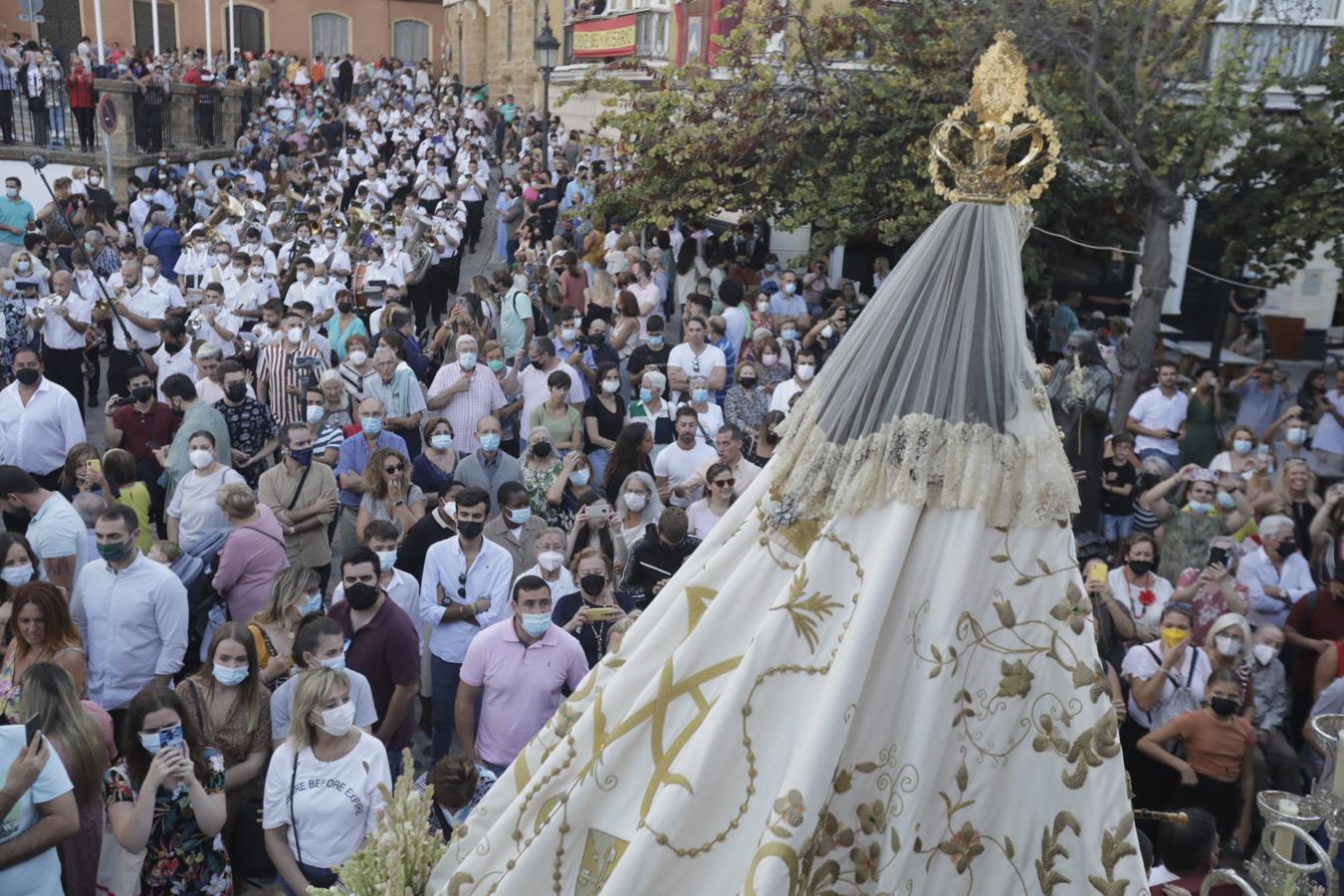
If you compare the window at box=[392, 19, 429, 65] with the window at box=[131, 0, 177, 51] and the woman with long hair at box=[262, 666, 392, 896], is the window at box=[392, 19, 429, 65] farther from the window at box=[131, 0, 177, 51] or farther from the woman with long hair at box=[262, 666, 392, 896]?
the woman with long hair at box=[262, 666, 392, 896]

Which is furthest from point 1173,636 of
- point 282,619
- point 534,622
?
point 282,619

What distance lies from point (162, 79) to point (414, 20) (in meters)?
30.7

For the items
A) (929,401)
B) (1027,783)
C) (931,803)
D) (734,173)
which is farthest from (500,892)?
(734,173)

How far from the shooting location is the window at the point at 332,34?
52.7 meters

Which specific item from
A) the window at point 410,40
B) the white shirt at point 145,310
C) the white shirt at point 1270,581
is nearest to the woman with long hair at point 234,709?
the white shirt at point 1270,581

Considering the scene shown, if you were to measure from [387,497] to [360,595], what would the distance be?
1994 millimetres

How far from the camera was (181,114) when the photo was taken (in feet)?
92.1

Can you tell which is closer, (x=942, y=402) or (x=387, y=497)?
(x=942, y=402)

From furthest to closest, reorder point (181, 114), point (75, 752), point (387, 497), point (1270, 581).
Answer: point (181, 114), point (387, 497), point (1270, 581), point (75, 752)

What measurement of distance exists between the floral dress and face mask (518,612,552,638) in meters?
1.56

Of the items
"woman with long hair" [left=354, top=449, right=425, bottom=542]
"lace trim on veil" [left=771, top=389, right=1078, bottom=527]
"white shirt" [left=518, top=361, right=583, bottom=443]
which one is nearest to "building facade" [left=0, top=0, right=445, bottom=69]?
"white shirt" [left=518, top=361, right=583, bottom=443]

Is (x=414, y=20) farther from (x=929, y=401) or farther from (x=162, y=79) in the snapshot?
(x=929, y=401)

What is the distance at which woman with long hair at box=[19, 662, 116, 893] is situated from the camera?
503 centimetres

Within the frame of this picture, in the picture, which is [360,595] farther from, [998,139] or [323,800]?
[998,139]
